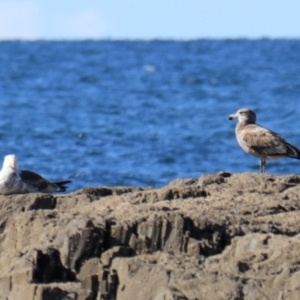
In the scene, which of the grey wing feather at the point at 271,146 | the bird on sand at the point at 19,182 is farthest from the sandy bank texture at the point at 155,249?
the grey wing feather at the point at 271,146

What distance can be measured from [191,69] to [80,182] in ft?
122

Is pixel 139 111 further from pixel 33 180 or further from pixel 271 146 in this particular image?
pixel 33 180

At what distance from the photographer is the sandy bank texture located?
25.7 feet

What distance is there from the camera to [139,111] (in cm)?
3638

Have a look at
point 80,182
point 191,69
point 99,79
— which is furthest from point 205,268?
point 191,69

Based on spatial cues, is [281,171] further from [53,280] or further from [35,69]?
[35,69]

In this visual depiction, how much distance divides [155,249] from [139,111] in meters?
28.1

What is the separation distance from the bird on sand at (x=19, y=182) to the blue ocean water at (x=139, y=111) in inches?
308

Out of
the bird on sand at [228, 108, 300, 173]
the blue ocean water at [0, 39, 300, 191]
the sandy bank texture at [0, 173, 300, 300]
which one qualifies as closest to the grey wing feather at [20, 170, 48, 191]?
the sandy bank texture at [0, 173, 300, 300]

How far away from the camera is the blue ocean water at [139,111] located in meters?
23.2

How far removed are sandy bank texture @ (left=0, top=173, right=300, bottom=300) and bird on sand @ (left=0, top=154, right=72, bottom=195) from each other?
1.67m

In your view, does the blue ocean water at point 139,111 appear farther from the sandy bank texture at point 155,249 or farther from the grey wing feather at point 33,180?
the sandy bank texture at point 155,249

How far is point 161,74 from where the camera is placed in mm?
54281

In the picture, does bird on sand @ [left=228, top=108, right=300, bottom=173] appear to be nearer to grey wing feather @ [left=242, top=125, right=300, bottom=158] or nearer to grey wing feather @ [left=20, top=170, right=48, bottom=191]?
grey wing feather @ [left=242, top=125, right=300, bottom=158]
